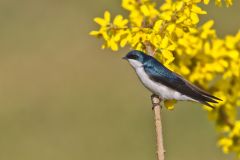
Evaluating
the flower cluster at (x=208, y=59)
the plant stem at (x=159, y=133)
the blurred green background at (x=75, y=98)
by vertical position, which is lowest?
the plant stem at (x=159, y=133)

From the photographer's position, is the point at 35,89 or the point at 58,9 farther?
the point at 58,9

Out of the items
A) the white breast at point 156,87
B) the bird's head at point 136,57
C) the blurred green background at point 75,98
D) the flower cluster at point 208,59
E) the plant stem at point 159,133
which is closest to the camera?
the plant stem at point 159,133

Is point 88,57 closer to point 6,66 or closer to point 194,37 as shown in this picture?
point 6,66

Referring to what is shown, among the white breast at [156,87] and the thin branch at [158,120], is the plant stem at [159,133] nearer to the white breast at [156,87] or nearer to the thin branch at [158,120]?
the thin branch at [158,120]

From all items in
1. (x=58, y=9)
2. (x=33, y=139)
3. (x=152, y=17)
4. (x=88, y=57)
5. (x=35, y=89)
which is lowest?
(x=152, y=17)

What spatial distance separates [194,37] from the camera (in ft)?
24.8

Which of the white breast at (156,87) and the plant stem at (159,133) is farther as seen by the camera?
the white breast at (156,87)

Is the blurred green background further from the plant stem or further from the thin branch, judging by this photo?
the plant stem

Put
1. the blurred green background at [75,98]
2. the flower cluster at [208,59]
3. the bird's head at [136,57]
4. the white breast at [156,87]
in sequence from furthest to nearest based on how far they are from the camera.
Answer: the blurred green background at [75,98], the flower cluster at [208,59], the white breast at [156,87], the bird's head at [136,57]

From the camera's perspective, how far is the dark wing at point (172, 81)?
20.5 feet

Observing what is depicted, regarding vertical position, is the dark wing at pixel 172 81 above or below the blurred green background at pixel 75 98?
below

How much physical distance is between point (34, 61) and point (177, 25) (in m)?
14.8

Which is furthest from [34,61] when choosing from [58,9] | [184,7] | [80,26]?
[184,7]

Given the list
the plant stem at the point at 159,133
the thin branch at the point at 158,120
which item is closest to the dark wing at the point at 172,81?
the thin branch at the point at 158,120
